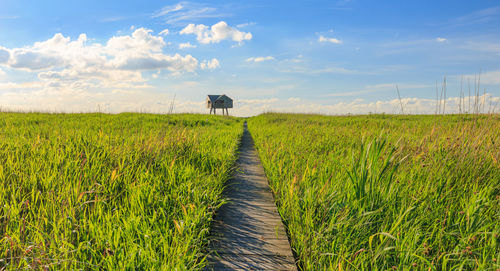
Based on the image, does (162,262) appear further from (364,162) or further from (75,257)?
(364,162)

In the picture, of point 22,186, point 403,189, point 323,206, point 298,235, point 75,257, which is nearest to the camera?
point 75,257

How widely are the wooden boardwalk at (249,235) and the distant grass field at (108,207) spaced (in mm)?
156

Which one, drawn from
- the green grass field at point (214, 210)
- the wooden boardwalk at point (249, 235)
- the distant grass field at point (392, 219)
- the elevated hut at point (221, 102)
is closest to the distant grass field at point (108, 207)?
the green grass field at point (214, 210)

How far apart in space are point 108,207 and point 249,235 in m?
1.46

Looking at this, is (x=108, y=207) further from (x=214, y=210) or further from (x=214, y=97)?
(x=214, y=97)

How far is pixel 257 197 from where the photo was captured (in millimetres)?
3369

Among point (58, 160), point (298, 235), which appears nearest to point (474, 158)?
point (298, 235)

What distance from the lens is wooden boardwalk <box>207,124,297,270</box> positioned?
202cm

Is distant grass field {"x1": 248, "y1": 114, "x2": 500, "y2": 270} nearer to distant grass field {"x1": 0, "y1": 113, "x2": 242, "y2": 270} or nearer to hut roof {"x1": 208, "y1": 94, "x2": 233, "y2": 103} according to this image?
distant grass field {"x1": 0, "y1": 113, "x2": 242, "y2": 270}

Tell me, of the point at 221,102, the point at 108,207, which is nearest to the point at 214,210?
the point at 108,207

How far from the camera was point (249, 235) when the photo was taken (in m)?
2.41

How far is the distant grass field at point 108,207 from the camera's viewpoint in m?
1.93

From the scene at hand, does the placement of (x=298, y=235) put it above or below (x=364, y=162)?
below

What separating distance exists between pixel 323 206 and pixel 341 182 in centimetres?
75
